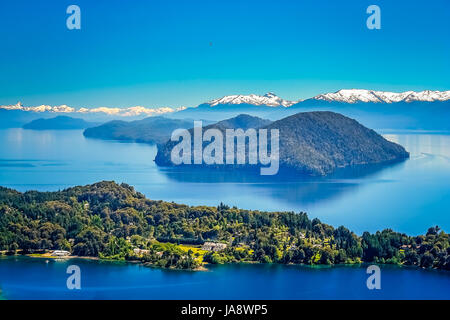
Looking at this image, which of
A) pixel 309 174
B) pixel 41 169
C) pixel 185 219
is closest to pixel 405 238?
pixel 185 219

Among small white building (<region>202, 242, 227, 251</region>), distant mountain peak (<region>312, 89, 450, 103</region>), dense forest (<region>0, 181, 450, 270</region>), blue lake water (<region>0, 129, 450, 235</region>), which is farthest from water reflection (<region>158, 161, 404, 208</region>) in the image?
distant mountain peak (<region>312, 89, 450, 103</region>)

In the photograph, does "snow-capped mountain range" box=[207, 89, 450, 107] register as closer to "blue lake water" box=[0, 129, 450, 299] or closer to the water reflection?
"blue lake water" box=[0, 129, 450, 299]

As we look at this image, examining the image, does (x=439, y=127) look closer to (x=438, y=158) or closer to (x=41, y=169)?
(x=438, y=158)

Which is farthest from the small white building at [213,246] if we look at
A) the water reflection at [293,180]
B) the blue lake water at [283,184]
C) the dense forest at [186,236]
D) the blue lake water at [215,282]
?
the water reflection at [293,180]

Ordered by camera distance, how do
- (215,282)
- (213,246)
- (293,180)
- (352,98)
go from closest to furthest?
(215,282), (213,246), (293,180), (352,98)

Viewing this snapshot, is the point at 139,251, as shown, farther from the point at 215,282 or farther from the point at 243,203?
the point at 243,203

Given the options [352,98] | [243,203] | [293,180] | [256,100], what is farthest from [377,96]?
[243,203]
